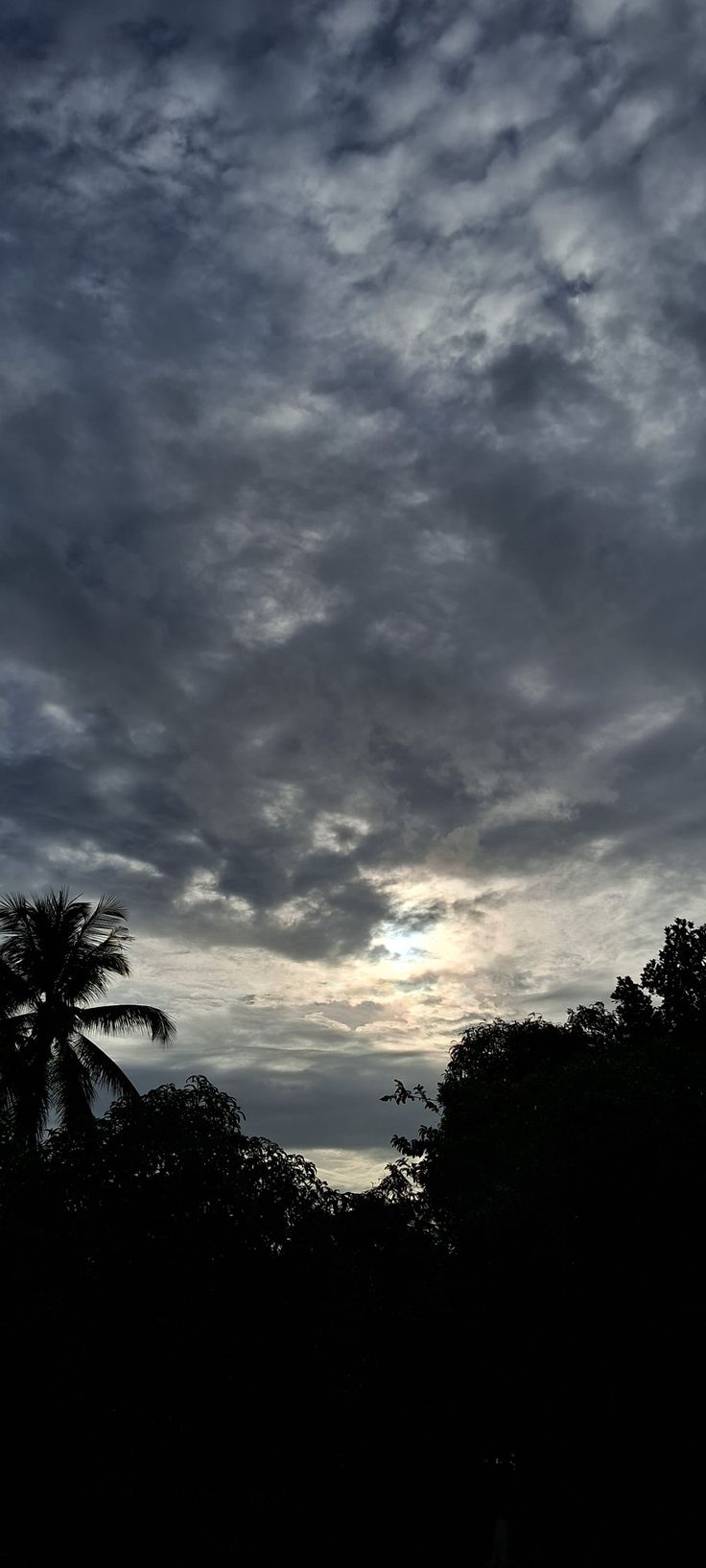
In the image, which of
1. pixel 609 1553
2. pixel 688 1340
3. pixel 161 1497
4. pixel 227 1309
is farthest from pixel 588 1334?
pixel 161 1497

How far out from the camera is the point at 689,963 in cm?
3606

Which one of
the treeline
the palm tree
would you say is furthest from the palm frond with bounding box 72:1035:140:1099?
A: the treeline

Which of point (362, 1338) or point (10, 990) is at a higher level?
point (10, 990)

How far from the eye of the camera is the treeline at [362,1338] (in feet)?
41.5

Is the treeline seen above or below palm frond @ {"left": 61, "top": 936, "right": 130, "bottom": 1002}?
below

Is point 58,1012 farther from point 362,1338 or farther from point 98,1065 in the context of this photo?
point 362,1338

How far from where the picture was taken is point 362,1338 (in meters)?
15.0

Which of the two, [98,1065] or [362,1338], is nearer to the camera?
[362,1338]

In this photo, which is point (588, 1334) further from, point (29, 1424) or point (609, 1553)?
point (29, 1424)

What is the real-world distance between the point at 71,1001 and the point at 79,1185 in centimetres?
1493

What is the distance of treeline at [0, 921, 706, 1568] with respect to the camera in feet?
41.5

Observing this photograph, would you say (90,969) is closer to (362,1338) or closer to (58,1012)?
(58,1012)

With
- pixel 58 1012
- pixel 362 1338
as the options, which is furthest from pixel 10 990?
pixel 362 1338

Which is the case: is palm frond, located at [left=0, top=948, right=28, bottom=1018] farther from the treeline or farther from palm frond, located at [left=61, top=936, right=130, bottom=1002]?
the treeline
